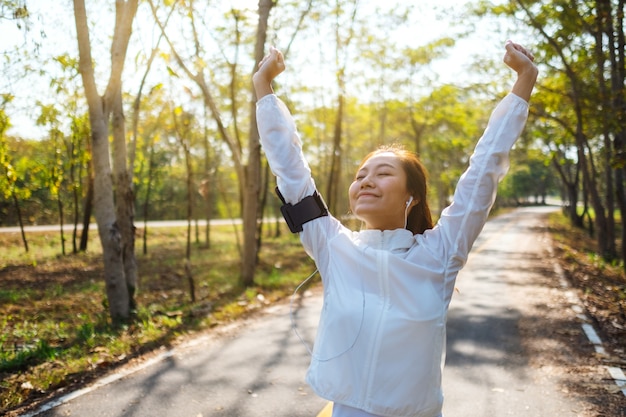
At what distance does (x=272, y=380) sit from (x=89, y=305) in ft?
19.3

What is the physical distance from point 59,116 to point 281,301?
8.66 meters

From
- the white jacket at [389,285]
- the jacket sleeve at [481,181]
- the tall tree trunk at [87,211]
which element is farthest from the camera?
the tall tree trunk at [87,211]

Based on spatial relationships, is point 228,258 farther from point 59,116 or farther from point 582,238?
point 582,238

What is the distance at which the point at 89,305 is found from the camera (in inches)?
409

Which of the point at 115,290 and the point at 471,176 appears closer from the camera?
the point at 471,176

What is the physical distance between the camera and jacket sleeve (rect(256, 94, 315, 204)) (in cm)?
215

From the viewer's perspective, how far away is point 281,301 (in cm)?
1088

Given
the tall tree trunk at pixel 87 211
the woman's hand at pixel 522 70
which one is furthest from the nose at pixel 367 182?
the tall tree trunk at pixel 87 211

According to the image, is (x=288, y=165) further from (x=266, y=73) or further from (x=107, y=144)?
(x=107, y=144)

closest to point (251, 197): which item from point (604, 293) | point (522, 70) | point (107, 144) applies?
point (107, 144)

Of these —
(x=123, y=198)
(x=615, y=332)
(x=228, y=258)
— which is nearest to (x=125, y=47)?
(x=123, y=198)

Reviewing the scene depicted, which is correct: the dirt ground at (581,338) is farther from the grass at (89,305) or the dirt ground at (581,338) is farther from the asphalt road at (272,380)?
the grass at (89,305)

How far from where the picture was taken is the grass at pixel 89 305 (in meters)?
6.02

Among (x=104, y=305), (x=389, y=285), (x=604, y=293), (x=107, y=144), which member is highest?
(x=107, y=144)
